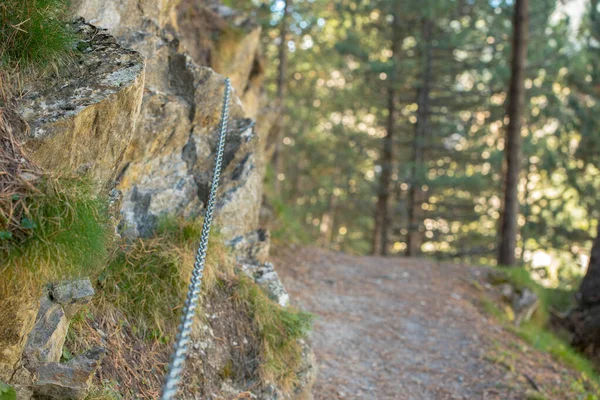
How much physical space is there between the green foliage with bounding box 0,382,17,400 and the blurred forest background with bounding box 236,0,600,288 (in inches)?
340

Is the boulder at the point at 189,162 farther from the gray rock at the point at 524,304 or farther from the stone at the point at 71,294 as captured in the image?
the gray rock at the point at 524,304

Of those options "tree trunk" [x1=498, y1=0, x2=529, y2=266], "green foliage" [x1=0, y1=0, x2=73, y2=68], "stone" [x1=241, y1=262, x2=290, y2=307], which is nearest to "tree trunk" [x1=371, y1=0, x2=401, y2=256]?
"tree trunk" [x1=498, y1=0, x2=529, y2=266]

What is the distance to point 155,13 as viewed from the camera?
5137 millimetres

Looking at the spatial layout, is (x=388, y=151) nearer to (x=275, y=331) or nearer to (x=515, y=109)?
(x=515, y=109)

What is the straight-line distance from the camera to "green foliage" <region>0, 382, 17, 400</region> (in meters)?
2.16

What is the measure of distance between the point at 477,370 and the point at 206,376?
3.22 m

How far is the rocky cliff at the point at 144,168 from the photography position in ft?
8.75

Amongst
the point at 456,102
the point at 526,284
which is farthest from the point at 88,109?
the point at 456,102

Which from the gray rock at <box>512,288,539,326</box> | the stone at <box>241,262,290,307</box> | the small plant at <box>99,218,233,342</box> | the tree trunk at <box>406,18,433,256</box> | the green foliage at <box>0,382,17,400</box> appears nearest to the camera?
the green foliage at <box>0,382,17,400</box>

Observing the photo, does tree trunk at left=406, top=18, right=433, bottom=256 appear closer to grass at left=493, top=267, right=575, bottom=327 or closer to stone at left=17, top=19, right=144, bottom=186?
grass at left=493, top=267, right=575, bottom=327

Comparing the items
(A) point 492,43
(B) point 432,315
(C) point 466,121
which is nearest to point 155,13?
(B) point 432,315

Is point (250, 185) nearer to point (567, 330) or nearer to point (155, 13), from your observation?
point (155, 13)

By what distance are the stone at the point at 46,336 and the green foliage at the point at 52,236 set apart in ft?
0.65

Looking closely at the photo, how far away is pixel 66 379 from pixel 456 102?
14.9 m
